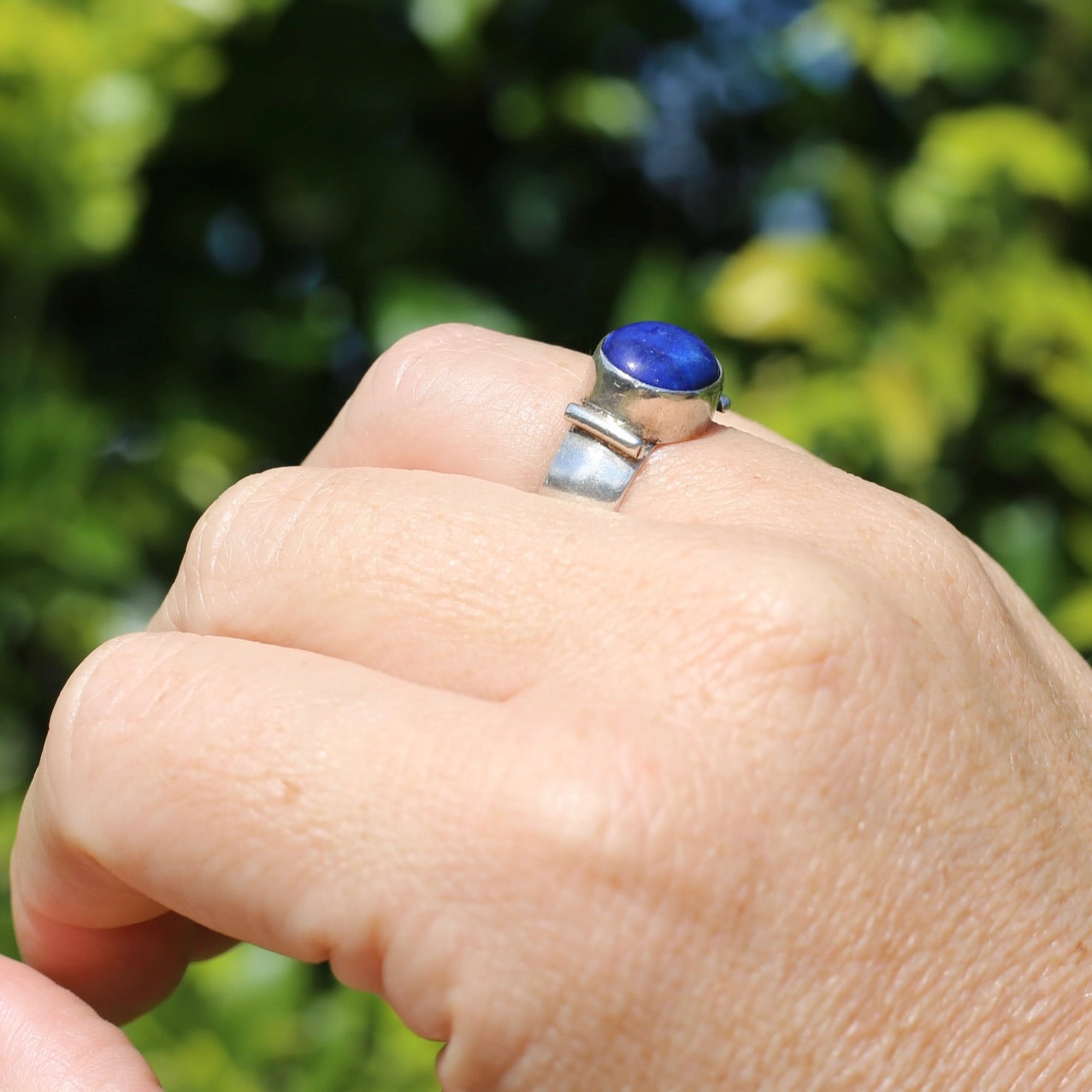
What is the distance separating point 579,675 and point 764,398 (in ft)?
3.84

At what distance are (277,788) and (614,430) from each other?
1.06 ft

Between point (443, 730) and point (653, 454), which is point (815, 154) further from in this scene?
point (443, 730)

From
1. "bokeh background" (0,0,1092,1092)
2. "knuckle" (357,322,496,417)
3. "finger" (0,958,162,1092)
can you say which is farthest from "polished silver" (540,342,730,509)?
"bokeh background" (0,0,1092,1092)

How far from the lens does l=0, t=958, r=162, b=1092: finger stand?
72 centimetres

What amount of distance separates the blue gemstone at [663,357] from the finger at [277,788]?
274mm

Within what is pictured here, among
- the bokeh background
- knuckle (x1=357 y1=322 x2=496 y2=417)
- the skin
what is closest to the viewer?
the skin

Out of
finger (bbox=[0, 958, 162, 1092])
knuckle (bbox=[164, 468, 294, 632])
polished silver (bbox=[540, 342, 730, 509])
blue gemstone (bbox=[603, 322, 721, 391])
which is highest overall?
blue gemstone (bbox=[603, 322, 721, 391])

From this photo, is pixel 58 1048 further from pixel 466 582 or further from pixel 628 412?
pixel 628 412

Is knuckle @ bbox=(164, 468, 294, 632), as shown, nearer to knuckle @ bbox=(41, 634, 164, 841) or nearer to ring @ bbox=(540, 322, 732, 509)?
knuckle @ bbox=(41, 634, 164, 841)

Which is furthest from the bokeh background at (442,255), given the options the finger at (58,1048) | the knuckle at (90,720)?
the knuckle at (90,720)

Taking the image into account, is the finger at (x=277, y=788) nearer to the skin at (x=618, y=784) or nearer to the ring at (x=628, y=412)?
the skin at (x=618, y=784)

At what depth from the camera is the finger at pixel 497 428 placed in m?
0.80

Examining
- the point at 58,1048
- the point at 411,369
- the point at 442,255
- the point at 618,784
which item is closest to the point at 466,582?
the point at 618,784

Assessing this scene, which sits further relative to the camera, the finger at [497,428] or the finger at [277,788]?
the finger at [497,428]
